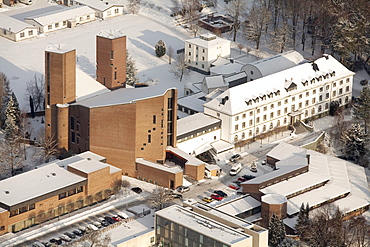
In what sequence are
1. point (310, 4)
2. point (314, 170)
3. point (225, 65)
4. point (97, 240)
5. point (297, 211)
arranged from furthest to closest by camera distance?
point (310, 4) → point (225, 65) → point (314, 170) → point (297, 211) → point (97, 240)

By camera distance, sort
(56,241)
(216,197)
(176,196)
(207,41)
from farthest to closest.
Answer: (207,41) → (176,196) → (216,197) → (56,241)

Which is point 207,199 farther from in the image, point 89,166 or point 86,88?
point 86,88

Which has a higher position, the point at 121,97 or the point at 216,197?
the point at 121,97

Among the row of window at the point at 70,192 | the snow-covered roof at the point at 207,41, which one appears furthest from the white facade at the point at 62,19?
the row of window at the point at 70,192

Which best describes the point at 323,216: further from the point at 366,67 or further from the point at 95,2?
the point at 95,2

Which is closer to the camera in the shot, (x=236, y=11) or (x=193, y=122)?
(x=193, y=122)

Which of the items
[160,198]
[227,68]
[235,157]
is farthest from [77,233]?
[227,68]

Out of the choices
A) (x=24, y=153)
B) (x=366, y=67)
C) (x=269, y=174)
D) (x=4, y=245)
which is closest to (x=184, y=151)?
(x=269, y=174)

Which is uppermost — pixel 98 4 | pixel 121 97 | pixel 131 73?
pixel 121 97
